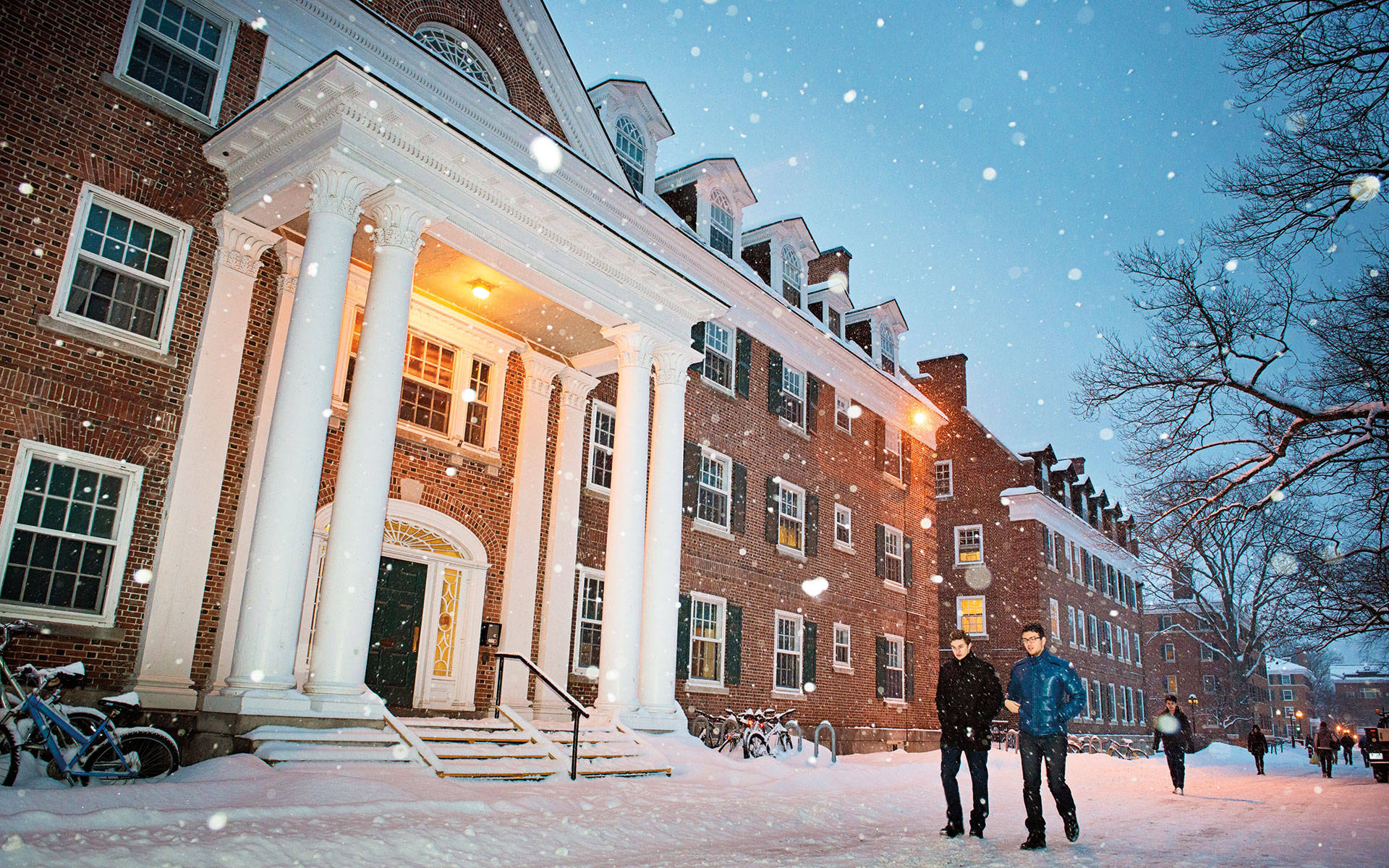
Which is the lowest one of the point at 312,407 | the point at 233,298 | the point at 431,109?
the point at 312,407

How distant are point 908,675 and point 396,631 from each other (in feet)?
51.6

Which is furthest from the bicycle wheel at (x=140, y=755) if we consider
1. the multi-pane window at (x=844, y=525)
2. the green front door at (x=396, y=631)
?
the multi-pane window at (x=844, y=525)

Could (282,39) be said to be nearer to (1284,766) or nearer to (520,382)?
(520,382)

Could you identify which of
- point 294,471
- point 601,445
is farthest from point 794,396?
point 294,471

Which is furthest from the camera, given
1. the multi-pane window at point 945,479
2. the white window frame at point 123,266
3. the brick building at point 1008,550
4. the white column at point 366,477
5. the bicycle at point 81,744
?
the multi-pane window at point 945,479

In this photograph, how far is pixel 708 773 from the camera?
11.5m

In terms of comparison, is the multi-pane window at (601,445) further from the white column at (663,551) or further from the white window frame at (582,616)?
the white column at (663,551)

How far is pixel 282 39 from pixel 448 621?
831cm

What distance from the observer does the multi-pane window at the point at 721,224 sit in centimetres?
2034

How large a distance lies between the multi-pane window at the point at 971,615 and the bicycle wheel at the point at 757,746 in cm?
1958

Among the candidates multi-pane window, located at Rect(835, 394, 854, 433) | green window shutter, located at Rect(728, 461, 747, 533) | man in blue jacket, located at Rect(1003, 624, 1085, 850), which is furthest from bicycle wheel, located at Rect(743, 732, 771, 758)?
multi-pane window, located at Rect(835, 394, 854, 433)

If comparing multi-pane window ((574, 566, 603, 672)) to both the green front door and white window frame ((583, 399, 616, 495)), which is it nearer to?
white window frame ((583, 399, 616, 495))

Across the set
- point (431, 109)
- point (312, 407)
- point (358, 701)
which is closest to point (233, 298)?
point (312, 407)

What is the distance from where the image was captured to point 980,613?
110 ft
